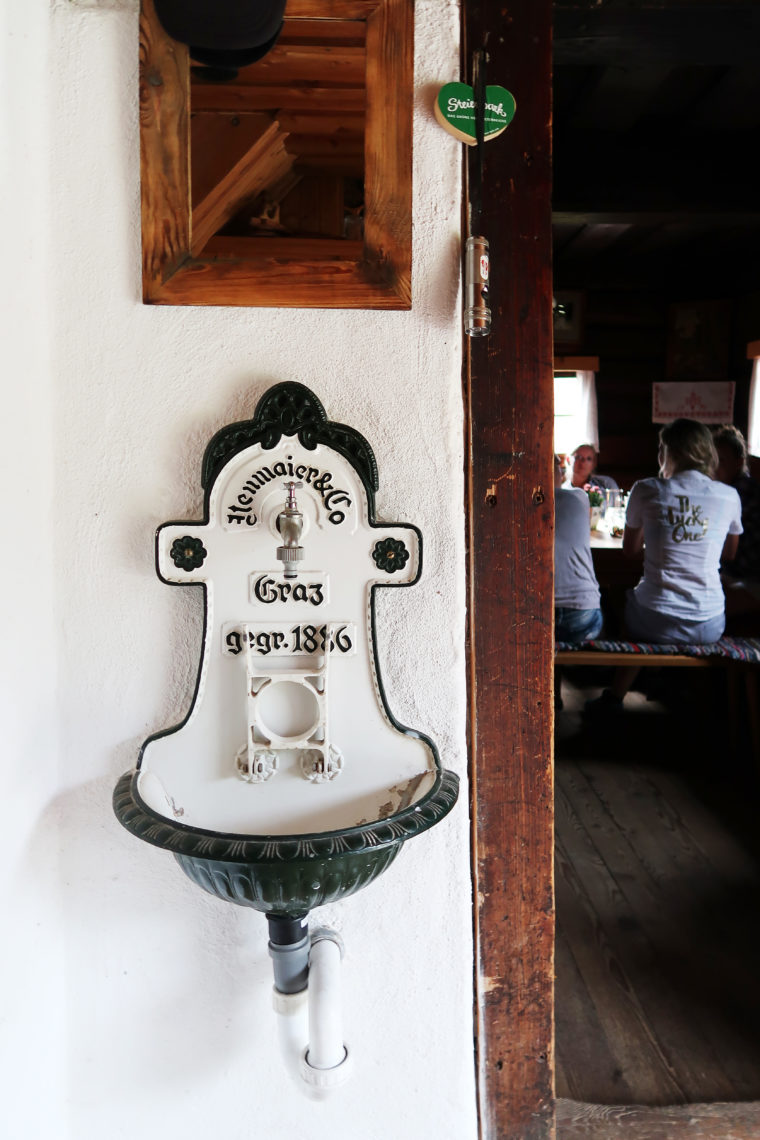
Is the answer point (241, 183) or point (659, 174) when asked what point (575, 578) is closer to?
point (659, 174)

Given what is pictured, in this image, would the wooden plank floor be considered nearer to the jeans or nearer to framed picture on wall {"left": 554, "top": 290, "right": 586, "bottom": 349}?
the jeans

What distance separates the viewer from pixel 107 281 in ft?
4.27

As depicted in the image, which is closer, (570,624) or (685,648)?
(685,648)

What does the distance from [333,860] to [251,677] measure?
13.4 inches

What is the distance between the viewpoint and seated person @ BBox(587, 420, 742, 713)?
9.87 ft

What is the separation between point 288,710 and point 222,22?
107cm

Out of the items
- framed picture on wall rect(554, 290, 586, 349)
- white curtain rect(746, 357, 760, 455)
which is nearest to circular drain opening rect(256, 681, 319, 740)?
framed picture on wall rect(554, 290, 586, 349)

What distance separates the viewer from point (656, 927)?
219cm

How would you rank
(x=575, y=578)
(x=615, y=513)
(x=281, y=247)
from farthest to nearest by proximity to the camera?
1. (x=615, y=513)
2. (x=575, y=578)
3. (x=281, y=247)

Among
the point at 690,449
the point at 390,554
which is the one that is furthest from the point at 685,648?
the point at 390,554

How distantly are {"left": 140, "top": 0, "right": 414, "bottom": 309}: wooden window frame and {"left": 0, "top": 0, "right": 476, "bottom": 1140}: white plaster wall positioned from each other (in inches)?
1.2

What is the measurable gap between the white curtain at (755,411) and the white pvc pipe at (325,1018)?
17.0ft

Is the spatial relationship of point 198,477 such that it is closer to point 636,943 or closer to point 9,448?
point 9,448

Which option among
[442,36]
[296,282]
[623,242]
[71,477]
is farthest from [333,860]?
[623,242]
